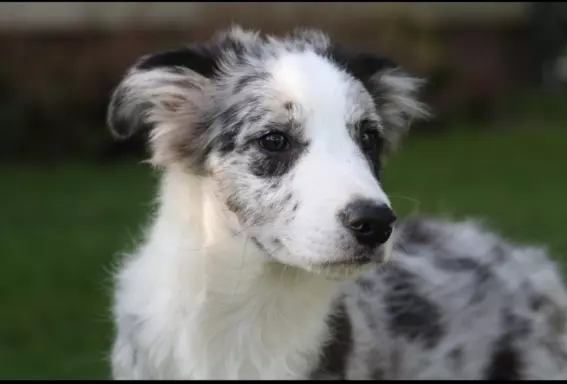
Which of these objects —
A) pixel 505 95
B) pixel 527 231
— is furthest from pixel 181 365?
pixel 505 95

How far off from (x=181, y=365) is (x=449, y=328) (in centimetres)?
128

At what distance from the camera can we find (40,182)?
12695 mm

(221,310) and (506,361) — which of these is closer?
(221,310)

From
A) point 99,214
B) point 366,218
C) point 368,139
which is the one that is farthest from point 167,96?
point 99,214

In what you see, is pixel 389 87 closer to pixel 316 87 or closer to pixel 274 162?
pixel 316 87

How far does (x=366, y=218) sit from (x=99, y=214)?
7.59 metres

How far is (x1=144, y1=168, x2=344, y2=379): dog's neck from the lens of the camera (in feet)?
13.4

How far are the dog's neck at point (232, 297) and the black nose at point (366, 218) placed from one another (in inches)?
22.5

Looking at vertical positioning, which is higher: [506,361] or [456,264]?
[456,264]

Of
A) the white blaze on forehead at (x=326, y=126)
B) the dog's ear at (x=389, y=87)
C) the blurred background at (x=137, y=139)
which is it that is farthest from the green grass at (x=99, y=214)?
the white blaze on forehead at (x=326, y=126)

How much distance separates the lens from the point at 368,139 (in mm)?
4094

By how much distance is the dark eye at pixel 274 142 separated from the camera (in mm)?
3923

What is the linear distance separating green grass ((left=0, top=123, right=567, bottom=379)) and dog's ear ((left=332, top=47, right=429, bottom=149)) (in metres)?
0.32

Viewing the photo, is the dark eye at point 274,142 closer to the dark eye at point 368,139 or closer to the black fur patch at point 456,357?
the dark eye at point 368,139
